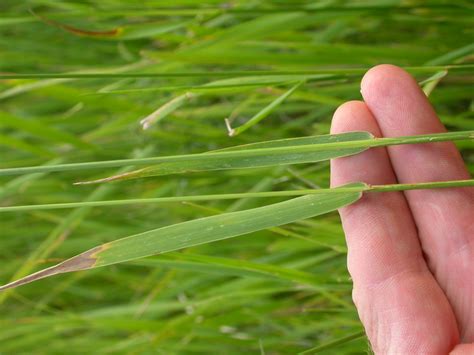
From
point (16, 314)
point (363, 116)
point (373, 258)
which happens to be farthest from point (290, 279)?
point (16, 314)

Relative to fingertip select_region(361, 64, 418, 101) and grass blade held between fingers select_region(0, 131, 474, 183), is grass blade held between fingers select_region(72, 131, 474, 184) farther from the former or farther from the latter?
fingertip select_region(361, 64, 418, 101)

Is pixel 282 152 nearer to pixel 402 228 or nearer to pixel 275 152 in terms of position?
pixel 275 152

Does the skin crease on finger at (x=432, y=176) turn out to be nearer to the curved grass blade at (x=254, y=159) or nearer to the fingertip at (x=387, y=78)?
the fingertip at (x=387, y=78)

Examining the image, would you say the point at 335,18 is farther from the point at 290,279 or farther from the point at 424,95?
the point at 290,279

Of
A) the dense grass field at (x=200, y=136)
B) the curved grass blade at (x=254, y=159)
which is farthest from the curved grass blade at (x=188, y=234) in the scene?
the dense grass field at (x=200, y=136)

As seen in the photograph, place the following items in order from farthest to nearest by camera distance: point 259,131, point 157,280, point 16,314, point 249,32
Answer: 1. point 16,314
2. point 157,280
3. point 259,131
4. point 249,32

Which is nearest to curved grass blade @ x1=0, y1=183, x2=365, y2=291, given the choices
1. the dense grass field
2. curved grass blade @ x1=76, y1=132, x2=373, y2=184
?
curved grass blade @ x1=76, y1=132, x2=373, y2=184

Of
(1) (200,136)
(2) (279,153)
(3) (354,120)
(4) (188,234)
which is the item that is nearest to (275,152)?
(2) (279,153)
